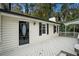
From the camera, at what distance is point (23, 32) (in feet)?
23.2

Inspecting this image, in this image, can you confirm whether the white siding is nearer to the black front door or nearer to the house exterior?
the house exterior

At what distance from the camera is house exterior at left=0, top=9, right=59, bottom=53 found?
5715 millimetres

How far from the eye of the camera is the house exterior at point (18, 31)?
5.72m

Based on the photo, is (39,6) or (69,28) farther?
(39,6)

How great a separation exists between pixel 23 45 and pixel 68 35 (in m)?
2.40

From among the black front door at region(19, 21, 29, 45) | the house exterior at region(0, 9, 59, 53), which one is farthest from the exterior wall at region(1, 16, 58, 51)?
the black front door at region(19, 21, 29, 45)

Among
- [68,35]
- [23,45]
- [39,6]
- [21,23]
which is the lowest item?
[23,45]

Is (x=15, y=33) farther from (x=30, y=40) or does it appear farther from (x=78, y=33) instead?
(x=78, y=33)

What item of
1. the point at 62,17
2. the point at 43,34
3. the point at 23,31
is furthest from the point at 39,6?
the point at 43,34

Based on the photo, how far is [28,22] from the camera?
24.6 ft

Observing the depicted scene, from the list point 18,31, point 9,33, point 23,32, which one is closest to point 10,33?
point 9,33

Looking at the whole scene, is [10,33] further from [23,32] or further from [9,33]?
[23,32]

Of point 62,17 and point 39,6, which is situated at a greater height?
point 39,6

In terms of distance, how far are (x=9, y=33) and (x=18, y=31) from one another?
66 cm
